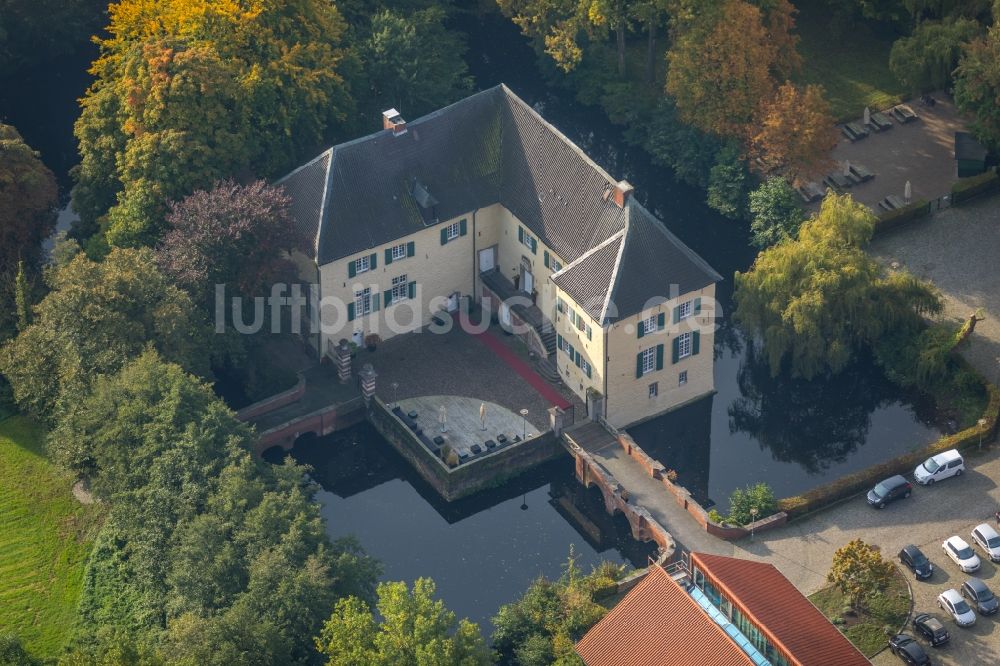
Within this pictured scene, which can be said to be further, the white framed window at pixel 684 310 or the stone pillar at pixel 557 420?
the stone pillar at pixel 557 420

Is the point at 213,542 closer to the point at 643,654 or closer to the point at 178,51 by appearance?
the point at 643,654

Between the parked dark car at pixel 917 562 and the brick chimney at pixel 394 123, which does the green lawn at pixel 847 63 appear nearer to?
the brick chimney at pixel 394 123

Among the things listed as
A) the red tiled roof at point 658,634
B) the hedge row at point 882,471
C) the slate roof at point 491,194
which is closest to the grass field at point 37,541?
the slate roof at point 491,194

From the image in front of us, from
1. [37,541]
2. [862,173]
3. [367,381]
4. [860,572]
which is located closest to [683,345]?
[367,381]

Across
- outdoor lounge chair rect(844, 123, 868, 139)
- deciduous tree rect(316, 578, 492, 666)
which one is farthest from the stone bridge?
outdoor lounge chair rect(844, 123, 868, 139)

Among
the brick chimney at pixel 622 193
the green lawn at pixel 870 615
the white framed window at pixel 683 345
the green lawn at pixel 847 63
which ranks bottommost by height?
the green lawn at pixel 870 615

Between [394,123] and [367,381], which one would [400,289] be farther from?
[394,123]
